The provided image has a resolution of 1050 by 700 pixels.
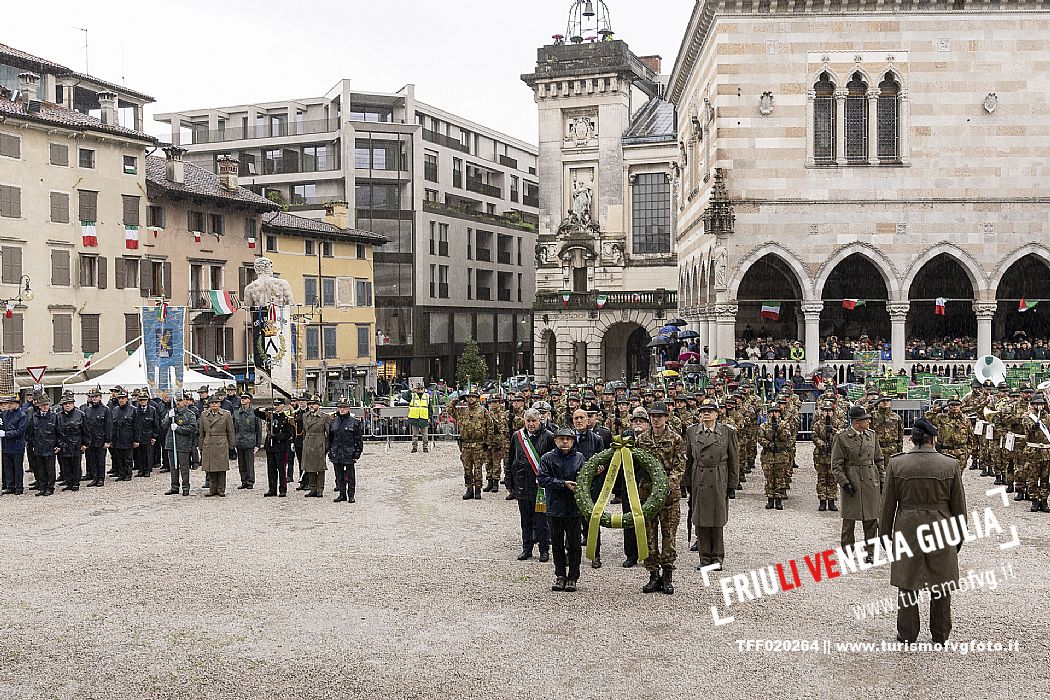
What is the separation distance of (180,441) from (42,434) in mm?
2461

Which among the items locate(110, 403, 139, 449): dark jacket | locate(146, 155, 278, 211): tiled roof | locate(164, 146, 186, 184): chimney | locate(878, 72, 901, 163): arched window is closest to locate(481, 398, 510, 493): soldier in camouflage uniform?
locate(110, 403, 139, 449): dark jacket

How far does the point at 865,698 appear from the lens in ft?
27.3

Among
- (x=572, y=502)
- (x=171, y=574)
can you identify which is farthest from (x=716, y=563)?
(x=171, y=574)

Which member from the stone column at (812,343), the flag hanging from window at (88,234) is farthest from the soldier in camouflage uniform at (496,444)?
the flag hanging from window at (88,234)

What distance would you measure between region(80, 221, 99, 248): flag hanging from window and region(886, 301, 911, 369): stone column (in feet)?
95.1

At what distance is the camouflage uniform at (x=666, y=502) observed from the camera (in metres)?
11.7

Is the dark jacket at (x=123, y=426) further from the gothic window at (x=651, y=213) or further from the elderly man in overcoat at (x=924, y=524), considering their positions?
the gothic window at (x=651, y=213)

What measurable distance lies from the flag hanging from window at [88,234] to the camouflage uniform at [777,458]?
102ft

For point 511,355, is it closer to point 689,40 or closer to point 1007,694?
point 689,40

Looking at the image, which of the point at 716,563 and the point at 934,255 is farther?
the point at 934,255

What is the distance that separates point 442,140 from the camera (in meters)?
70.7

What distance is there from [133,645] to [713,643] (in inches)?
213

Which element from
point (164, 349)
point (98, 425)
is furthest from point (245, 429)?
point (164, 349)

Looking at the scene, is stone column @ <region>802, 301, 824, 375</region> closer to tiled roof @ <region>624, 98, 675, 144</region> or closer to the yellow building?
the yellow building
